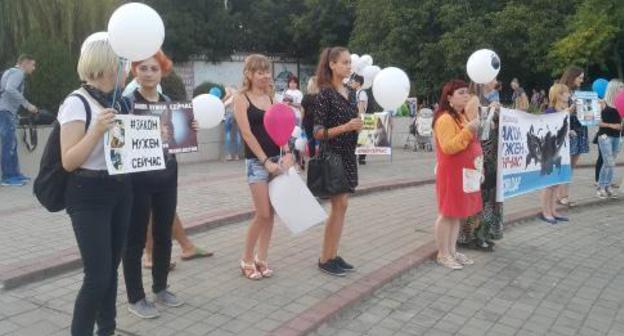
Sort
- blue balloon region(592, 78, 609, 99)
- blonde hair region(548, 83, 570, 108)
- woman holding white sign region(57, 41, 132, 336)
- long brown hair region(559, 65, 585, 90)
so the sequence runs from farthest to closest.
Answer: blue balloon region(592, 78, 609, 99), long brown hair region(559, 65, 585, 90), blonde hair region(548, 83, 570, 108), woman holding white sign region(57, 41, 132, 336)

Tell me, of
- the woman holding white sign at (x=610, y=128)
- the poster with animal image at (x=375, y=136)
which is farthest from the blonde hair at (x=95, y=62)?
the poster with animal image at (x=375, y=136)

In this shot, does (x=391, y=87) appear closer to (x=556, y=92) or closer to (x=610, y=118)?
(x=556, y=92)

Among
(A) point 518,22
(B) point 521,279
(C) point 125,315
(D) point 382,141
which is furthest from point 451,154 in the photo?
(A) point 518,22

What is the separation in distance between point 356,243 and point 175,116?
8.68 ft

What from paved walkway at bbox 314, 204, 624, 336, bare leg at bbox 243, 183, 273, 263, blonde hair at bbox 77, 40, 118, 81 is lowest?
paved walkway at bbox 314, 204, 624, 336

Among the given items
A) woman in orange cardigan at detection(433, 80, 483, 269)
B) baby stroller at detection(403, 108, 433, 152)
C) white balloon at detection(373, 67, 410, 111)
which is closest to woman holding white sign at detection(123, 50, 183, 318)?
white balloon at detection(373, 67, 410, 111)

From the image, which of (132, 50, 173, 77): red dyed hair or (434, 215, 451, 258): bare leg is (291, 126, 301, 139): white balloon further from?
(434, 215, 451, 258): bare leg

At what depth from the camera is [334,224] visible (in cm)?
520

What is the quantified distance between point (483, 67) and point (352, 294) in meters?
2.59

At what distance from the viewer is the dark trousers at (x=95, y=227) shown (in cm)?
338

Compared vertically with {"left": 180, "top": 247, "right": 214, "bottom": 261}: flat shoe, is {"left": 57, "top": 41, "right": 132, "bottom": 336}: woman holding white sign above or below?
above

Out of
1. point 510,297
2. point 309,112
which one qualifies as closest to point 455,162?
point 510,297

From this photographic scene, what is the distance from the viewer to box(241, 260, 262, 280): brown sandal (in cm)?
517

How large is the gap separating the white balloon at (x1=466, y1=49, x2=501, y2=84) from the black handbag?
73.0 inches
